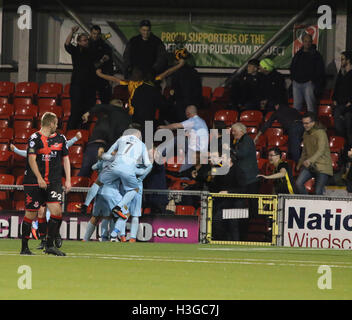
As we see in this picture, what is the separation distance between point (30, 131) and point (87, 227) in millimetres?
4740

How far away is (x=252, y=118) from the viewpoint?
755 inches

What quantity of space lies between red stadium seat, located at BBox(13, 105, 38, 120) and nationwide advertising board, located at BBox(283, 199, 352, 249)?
7.29m

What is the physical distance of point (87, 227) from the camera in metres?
15.2

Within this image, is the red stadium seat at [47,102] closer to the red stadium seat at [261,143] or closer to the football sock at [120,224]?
the red stadium seat at [261,143]

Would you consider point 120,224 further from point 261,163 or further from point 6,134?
point 6,134

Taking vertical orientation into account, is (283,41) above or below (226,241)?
above

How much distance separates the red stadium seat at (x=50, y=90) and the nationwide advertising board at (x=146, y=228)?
18.7ft

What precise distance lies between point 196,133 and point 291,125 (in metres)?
2.13

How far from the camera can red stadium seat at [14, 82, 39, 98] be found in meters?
20.7

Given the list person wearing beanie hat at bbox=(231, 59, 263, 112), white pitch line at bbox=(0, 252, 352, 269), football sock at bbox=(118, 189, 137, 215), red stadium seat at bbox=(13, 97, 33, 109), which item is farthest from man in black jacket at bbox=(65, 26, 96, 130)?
white pitch line at bbox=(0, 252, 352, 269)

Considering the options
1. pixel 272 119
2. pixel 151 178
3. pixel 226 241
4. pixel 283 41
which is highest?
pixel 283 41
